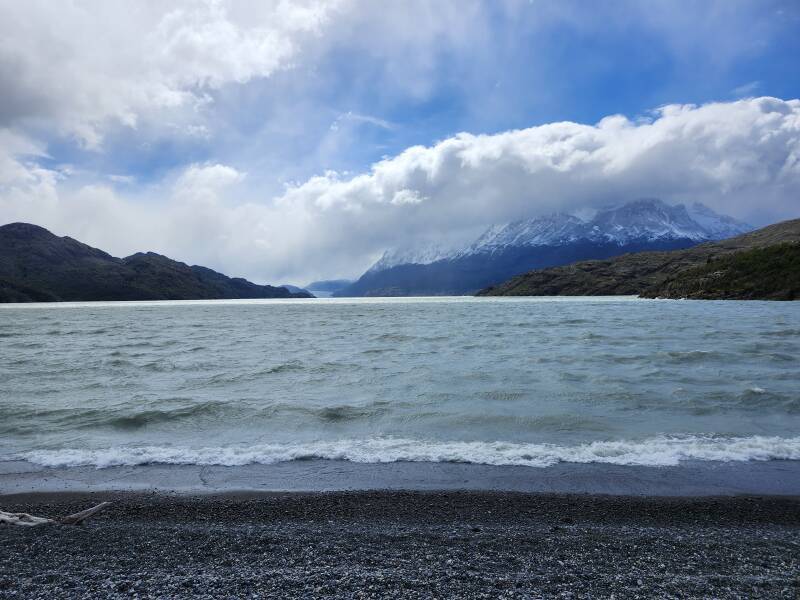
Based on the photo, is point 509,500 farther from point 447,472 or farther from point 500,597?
point 500,597

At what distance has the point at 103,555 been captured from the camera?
8766 millimetres

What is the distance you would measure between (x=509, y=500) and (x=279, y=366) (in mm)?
25365

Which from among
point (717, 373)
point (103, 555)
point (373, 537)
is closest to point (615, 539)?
point (373, 537)

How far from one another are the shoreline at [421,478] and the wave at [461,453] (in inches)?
15.2

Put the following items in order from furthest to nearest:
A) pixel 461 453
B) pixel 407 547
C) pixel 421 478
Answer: pixel 461 453 → pixel 421 478 → pixel 407 547

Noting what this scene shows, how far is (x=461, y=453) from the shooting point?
1535 cm

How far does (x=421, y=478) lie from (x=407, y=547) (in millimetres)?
4572

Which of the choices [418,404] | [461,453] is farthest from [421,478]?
[418,404]

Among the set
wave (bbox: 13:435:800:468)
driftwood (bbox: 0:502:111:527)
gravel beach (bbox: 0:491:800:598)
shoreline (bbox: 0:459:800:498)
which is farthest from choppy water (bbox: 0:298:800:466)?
driftwood (bbox: 0:502:111:527)

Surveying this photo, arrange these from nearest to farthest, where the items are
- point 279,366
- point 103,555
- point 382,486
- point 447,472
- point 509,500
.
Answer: point 103,555
point 509,500
point 382,486
point 447,472
point 279,366

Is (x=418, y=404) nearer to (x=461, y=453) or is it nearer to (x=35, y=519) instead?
(x=461, y=453)

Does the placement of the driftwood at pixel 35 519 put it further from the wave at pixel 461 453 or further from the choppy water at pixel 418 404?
the choppy water at pixel 418 404

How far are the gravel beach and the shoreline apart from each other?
64 cm

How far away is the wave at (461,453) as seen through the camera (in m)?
14.6
